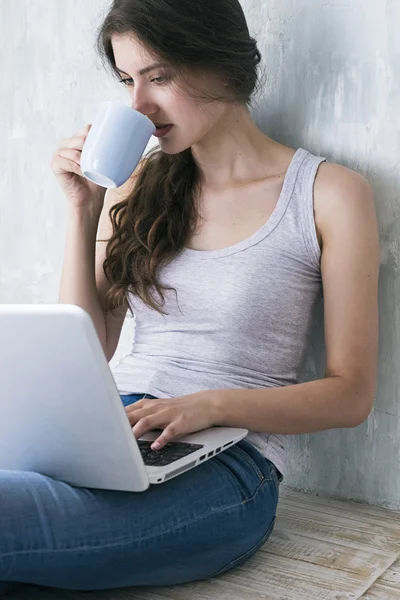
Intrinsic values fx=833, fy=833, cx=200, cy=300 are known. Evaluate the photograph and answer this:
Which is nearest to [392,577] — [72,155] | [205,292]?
[205,292]

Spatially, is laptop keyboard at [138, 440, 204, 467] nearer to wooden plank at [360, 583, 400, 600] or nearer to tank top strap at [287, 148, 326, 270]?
wooden plank at [360, 583, 400, 600]

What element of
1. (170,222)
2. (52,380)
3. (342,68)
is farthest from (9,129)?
(52,380)

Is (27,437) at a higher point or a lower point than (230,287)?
lower

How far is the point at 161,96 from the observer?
4.58ft

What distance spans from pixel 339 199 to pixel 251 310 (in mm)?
240

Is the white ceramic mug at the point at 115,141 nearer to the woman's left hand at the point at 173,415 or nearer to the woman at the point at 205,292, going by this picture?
the woman at the point at 205,292

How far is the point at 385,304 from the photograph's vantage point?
1523mm

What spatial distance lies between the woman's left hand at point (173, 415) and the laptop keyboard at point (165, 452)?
11mm

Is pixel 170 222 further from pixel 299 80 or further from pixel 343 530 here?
pixel 343 530

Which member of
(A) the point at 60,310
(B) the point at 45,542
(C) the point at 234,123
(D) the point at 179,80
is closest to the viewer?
(A) the point at 60,310

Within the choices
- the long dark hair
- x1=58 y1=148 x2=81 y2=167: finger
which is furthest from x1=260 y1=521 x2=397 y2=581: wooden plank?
x1=58 y1=148 x2=81 y2=167: finger

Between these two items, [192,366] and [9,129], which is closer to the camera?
[192,366]

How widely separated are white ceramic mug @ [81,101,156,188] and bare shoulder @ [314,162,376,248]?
33cm

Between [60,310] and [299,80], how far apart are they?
2.86 feet
